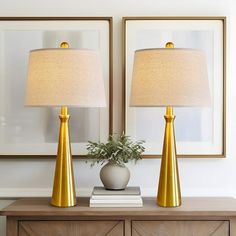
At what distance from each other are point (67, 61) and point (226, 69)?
71 centimetres

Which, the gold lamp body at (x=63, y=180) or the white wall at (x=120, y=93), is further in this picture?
the white wall at (x=120, y=93)

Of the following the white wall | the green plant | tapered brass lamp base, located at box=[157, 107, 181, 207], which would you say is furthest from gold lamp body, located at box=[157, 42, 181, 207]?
the white wall

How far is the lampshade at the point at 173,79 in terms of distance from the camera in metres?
A: 1.34

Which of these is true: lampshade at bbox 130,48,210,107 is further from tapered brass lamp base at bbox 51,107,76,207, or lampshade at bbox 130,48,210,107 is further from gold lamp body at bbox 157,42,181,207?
tapered brass lamp base at bbox 51,107,76,207

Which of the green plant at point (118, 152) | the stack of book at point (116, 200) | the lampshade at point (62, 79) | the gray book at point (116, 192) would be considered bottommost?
the stack of book at point (116, 200)

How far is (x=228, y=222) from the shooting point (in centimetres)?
138

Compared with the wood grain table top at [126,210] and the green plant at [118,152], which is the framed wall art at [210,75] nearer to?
the green plant at [118,152]

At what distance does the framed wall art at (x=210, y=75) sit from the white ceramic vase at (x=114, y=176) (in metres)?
0.23

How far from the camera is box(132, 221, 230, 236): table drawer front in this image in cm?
137

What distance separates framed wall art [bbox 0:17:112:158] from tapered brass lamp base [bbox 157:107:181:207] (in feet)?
1.06

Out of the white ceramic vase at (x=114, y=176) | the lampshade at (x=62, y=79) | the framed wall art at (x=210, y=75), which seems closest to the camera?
the lampshade at (x=62, y=79)

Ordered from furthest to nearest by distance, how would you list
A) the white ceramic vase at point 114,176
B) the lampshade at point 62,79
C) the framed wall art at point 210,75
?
1. the framed wall art at point 210,75
2. the white ceramic vase at point 114,176
3. the lampshade at point 62,79

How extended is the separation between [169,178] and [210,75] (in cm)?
51

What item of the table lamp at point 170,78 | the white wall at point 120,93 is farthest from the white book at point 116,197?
the white wall at point 120,93
